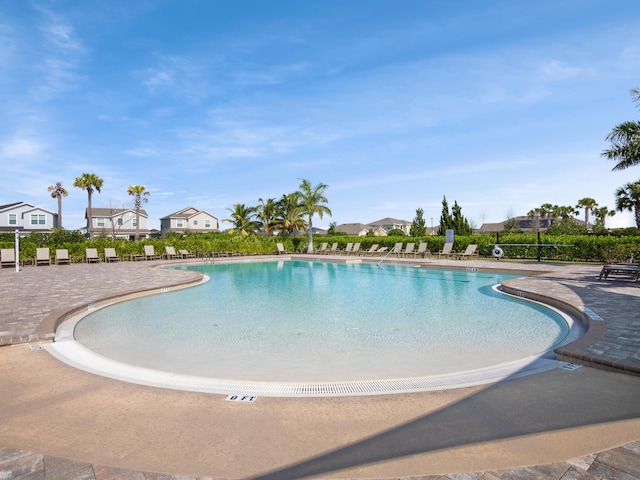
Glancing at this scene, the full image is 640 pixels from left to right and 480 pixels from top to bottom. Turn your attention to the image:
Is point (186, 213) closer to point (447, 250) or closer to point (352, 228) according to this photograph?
point (352, 228)

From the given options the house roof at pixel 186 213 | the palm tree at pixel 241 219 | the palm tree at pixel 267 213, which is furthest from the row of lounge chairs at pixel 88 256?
the house roof at pixel 186 213

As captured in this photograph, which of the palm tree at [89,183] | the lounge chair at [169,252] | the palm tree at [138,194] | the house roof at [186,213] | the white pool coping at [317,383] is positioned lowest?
the white pool coping at [317,383]

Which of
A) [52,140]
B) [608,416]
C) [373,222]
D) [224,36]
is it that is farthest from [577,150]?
[373,222]

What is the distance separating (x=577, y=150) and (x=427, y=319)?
42.2ft

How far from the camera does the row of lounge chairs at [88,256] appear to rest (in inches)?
763

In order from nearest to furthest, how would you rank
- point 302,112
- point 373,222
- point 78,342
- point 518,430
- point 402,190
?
point 518,430 < point 78,342 < point 302,112 < point 402,190 < point 373,222

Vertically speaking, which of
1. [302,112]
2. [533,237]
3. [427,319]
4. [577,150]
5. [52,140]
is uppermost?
[302,112]

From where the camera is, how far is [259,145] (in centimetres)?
2531

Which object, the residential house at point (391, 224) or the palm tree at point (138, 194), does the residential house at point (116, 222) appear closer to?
the palm tree at point (138, 194)

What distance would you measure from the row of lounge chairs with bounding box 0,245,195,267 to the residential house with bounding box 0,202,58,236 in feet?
83.1

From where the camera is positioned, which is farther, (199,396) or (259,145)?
(259,145)

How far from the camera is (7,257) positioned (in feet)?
63.1

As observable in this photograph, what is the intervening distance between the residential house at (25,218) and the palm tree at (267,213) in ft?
81.5

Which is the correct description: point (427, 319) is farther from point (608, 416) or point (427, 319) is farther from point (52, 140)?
point (52, 140)
